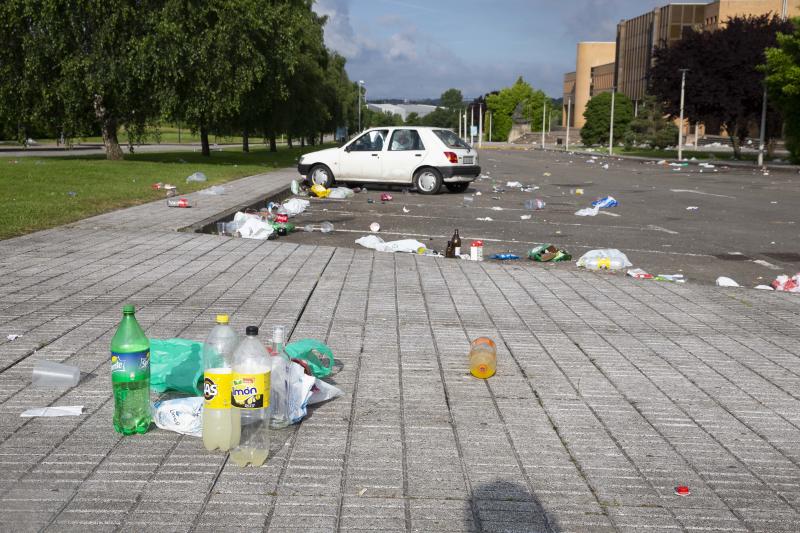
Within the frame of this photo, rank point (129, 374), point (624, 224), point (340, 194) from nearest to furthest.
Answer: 1. point (129, 374)
2. point (624, 224)
3. point (340, 194)

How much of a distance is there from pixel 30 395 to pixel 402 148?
18245 mm

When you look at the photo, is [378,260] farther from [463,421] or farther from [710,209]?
[710,209]

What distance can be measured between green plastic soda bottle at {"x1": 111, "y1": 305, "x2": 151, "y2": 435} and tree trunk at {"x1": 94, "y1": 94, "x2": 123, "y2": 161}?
93.7ft

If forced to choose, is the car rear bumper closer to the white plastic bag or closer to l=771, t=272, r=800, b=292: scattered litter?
the white plastic bag

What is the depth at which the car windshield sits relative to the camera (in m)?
22.1

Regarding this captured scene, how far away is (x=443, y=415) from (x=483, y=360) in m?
0.80

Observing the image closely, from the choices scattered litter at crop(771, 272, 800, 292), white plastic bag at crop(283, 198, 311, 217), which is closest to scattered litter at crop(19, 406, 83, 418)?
scattered litter at crop(771, 272, 800, 292)

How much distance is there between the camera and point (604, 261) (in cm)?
1016

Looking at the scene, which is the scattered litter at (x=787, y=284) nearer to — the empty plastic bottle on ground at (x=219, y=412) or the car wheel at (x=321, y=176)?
the empty plastic bottle on ground at (x=219, y=412)

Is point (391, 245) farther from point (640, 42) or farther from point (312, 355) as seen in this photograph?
point (640, 42)

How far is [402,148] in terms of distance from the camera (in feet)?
73.0

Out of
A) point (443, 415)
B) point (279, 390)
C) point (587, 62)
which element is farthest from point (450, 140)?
point (587, 62)

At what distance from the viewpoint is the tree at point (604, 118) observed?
90.9 meters

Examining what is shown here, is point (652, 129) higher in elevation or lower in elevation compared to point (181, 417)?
higher
